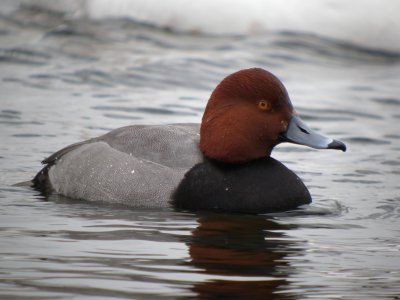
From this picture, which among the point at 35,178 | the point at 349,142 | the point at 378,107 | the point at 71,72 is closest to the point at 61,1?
the point at 71,72

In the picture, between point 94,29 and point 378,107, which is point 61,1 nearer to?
point 94,29

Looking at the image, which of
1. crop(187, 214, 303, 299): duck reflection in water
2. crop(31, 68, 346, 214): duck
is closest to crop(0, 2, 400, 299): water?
crop(187, 214, 303, 299): duck reflection in water

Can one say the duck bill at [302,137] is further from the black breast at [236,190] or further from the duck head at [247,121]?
the black breast at [236,190]

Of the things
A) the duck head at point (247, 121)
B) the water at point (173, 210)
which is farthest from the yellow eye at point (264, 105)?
the water at point (173, 210)

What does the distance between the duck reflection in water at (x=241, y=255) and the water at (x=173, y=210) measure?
1cm

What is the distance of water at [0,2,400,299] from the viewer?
4938mm

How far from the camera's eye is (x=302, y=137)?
22.1 feet

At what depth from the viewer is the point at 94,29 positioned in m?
13.2

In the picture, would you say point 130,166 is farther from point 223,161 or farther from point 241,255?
point 241,255

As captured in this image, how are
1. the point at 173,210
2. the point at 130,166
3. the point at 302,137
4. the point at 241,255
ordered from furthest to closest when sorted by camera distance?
the point at 130,166, the point at 302,137, the point at 173,210, the point at 241,255

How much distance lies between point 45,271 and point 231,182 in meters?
1.94

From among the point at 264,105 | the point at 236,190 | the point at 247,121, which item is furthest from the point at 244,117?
the point at 236,190

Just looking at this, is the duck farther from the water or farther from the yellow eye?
the water

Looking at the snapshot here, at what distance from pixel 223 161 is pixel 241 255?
54.1 inches
